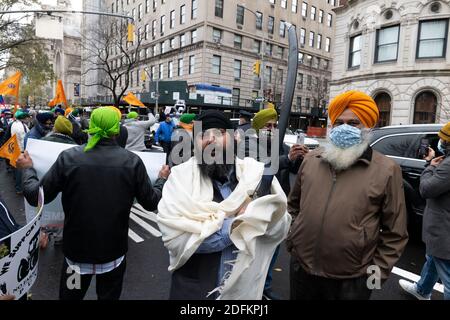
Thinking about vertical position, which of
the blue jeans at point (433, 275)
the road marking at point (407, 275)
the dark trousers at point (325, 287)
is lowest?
the road marking at point (407, 275)

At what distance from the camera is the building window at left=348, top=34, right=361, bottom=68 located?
2325 cm

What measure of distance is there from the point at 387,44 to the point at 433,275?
21.8 m

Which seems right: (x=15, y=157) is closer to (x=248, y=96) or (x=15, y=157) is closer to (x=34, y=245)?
(x=34, y=245)

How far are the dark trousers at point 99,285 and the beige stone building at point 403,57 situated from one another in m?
20.0

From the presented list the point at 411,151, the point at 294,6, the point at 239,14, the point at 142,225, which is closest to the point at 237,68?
the point at 239,14

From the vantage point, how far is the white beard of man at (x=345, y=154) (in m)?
2.13

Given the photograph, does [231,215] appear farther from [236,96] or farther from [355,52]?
[236,96]

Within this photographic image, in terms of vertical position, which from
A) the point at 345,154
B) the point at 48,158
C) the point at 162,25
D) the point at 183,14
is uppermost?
the point at 183,14

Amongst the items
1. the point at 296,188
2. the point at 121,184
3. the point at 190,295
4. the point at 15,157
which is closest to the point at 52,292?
the point at 15,157

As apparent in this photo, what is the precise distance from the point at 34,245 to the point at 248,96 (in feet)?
140

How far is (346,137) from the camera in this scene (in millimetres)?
2205

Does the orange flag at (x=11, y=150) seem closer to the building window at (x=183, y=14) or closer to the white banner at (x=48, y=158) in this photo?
the white banner at (x=48, y=158)

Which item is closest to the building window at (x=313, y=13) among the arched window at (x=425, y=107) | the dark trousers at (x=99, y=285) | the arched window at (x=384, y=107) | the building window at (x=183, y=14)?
the building window at (x=183, y=14)

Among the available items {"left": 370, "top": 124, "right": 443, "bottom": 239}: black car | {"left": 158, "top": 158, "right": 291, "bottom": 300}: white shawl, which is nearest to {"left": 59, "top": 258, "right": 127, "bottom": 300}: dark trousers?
{"left": 158, "top": 158, "right": 291, "bottom": 300}: white shawl
